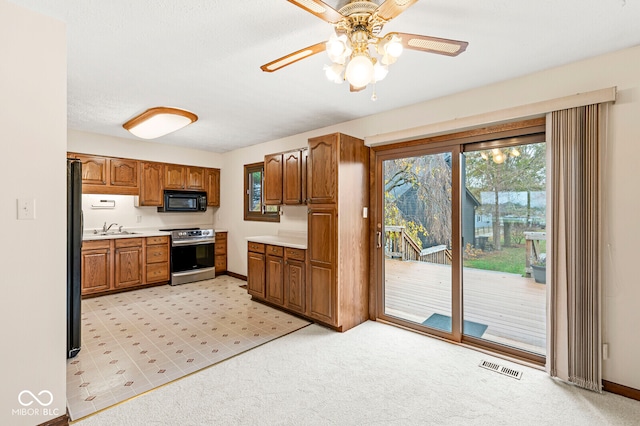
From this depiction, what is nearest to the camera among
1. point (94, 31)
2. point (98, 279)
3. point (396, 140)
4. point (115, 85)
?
point (94, 31)

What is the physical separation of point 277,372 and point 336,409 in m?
0.66

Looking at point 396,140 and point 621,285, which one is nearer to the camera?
point 621,285

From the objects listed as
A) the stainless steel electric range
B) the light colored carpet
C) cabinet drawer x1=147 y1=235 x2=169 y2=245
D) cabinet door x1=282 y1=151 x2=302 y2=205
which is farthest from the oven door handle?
the light colored carpet

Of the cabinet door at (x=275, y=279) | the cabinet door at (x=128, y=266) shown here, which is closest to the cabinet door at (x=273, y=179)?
the cabinet door at (x=275, y=279)

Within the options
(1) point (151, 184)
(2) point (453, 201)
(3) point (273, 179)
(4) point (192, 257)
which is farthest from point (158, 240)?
(2) point (453, 201)

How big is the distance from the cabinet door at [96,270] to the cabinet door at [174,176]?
153 centimetres

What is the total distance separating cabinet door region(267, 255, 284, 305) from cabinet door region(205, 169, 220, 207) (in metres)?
2.69

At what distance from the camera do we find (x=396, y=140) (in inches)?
135

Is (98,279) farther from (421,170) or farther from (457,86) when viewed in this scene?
(457,86)

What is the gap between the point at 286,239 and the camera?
4.59 metres

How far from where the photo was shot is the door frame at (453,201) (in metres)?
2.75

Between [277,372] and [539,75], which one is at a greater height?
[539,75]

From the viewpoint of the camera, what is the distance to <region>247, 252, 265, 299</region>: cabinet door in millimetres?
4254

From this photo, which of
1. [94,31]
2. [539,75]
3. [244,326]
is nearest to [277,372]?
[244,326]
